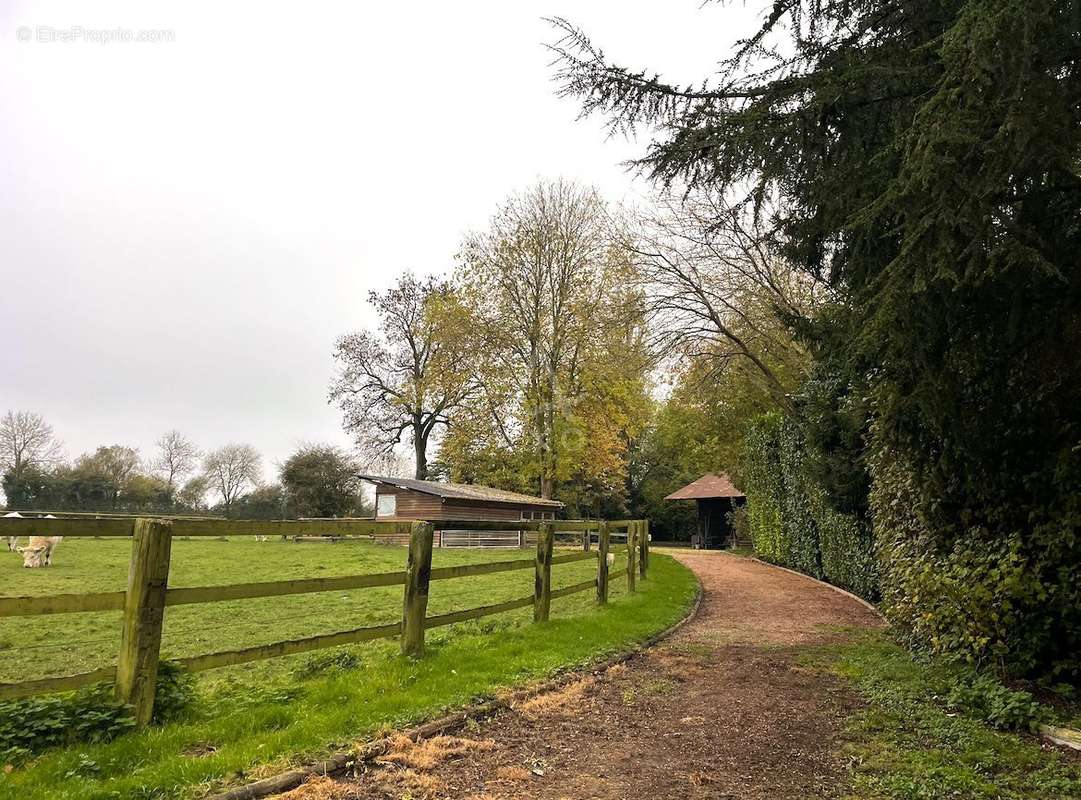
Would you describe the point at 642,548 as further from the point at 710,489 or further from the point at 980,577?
the point at 710,489

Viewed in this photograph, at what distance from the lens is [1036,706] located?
13.8 ft

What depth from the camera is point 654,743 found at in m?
4.10

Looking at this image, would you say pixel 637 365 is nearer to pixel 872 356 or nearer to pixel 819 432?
pixel 819 432

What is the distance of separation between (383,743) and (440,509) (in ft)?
82.9

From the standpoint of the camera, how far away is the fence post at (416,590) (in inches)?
225

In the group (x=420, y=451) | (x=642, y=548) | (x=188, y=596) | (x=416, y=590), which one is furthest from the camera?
(x=420, y=451)

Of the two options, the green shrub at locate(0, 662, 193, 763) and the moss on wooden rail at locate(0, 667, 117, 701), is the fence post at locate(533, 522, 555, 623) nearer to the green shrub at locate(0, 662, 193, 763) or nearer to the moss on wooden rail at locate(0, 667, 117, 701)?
the green shrub at locate(0, 662, 193, 763)

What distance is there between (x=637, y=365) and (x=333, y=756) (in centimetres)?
1561

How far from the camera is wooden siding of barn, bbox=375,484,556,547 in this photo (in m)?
28.8

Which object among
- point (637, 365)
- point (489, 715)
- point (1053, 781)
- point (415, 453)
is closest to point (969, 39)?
point (1053, 781)

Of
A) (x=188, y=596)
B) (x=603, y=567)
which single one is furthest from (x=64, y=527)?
(x=603, y=567)

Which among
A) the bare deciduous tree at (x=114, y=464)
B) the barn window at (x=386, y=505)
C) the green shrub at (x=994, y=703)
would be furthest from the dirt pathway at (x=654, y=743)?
the bare deciduous tree at (x=114, y=464)

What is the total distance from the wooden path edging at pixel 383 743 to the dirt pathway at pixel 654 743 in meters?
0.11

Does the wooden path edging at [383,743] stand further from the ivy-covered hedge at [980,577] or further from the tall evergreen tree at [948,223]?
the tall evergreen tree at [948,223]
